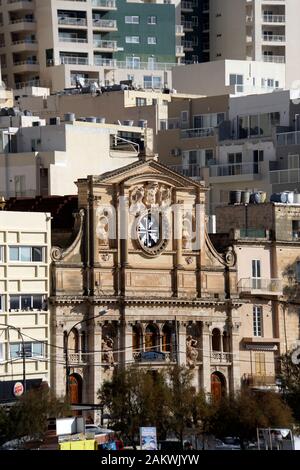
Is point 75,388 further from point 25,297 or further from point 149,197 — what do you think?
point 149,197

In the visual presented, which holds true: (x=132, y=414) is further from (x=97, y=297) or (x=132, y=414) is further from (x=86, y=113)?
(x=86, y=113)

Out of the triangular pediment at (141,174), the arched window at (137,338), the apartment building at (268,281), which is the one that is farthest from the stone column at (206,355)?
the triangular pediment at (141,174)

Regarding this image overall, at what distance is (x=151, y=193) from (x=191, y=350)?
26.7 ft

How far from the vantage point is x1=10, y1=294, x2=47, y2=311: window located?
142 m

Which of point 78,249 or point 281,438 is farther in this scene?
point 78,249

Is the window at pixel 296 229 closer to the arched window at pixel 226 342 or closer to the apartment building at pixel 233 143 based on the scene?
the arched window at pixel 226 342

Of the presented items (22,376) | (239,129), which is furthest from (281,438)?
(239,129)

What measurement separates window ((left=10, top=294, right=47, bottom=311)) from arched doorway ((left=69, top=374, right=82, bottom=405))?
3817mm

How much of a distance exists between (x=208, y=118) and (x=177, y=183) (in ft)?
104

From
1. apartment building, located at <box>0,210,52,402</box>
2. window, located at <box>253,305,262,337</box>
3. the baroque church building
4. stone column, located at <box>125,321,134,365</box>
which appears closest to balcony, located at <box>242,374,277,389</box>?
the baroque church building

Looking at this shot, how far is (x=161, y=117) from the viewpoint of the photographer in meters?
184

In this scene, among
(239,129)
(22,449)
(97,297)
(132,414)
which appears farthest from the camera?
(239,129)

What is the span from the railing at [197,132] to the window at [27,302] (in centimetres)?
3834
